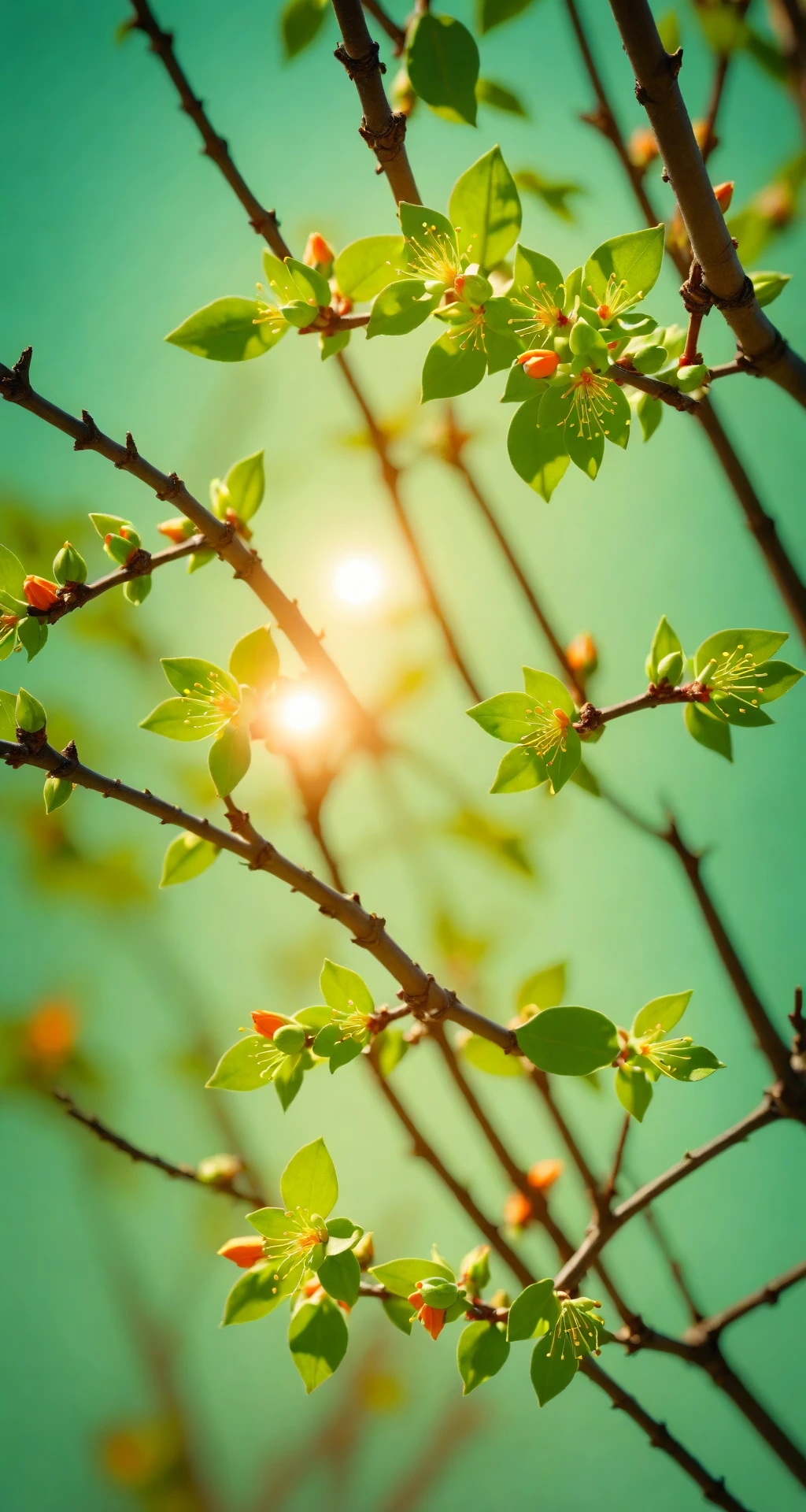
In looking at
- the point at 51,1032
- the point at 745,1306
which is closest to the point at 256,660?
the point at 745,1306

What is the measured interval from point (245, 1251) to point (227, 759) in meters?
0.25

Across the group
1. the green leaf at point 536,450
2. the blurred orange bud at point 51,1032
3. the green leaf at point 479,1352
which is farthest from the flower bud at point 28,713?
the blurred orange bud at point 51,1032

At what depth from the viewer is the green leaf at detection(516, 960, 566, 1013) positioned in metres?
0.59

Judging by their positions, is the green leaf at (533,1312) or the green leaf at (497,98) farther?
the green leaf at (497,98)

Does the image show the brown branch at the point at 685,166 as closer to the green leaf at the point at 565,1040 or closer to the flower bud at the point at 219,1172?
the green leaf at the point at 565,1040

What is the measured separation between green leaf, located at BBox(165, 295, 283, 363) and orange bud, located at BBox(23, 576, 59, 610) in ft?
0.43

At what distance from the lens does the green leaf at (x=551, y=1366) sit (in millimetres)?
416

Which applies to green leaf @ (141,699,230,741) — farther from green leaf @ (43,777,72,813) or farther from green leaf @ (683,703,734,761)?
green leaf @ (683,703,734,761)

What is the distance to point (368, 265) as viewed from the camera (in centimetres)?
45

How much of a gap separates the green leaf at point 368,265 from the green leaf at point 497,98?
0.23 metres

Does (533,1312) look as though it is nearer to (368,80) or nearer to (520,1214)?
(520,1214)

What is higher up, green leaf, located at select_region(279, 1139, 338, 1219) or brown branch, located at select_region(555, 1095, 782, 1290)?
green leaf, located at select_region(279, 1139, 338, 1219)

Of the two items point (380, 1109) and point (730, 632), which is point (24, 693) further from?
point (380, 1109)

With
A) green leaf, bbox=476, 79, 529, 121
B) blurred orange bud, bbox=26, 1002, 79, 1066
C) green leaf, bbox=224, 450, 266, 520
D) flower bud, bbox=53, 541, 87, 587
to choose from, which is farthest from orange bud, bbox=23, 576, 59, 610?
blurred orange bud, bbox=26, 1002, 79, 1066
